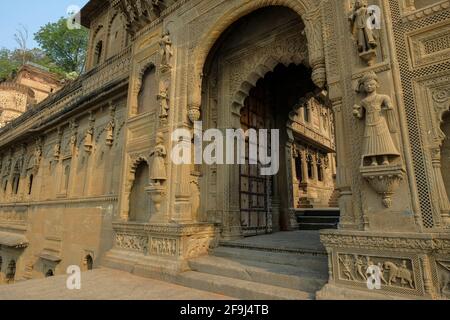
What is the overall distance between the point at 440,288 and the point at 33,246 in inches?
538

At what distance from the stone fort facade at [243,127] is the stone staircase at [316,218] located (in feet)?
2.25

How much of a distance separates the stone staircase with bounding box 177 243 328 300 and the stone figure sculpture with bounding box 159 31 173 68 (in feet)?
15.1

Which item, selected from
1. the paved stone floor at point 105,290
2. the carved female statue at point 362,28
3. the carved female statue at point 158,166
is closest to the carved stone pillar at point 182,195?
the carved female statue at point 158,166

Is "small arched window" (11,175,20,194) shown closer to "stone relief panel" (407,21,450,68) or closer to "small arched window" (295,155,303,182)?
"small arched window" (295,155,303,182)

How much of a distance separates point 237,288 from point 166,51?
547 cm

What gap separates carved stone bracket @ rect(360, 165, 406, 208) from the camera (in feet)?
10.6

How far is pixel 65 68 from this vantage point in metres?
25.3

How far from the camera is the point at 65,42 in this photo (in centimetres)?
2392

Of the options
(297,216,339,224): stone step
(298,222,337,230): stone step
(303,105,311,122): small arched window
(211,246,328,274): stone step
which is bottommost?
(211,246,328,274): stone step

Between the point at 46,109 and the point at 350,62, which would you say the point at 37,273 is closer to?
the point at 46,109

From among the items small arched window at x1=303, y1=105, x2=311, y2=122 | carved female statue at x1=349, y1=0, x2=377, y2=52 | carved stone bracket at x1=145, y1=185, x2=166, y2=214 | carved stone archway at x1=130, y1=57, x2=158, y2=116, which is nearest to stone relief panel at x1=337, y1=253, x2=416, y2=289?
carved female statue at x1=349, y1=0, x2=377, y2=52

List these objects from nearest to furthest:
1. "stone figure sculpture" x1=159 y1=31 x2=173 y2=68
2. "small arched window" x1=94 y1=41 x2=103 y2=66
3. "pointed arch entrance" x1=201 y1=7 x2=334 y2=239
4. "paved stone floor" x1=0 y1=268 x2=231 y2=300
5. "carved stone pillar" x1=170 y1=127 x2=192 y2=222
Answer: "paved stone floor" x1=0 y1=268 x2=231 y2=300 < "carved stone pillar" x1=170 y1=127 x2=192 y2=222 < "pointed arch entrance" x1=201 y1=7 x2=334 y2=239 < "stone figure sculpture" x1=159 y1=31 x2=173 y2=68 < "small arched window" x1=94 y1=41 x2=103 y2=66

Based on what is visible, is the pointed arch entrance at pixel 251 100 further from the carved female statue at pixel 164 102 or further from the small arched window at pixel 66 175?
the small arched window at pixel 66 175
